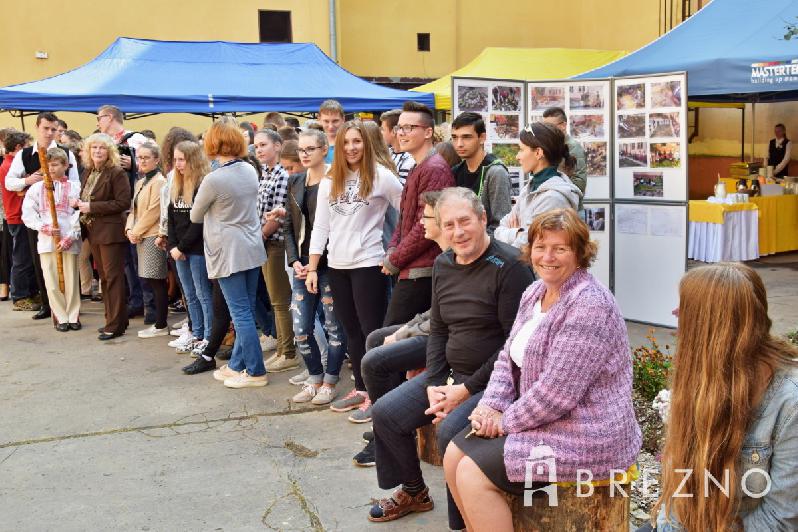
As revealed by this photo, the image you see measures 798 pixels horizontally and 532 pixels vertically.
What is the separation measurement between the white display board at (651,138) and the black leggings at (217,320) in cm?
373

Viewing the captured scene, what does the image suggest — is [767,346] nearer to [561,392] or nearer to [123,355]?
[561,392]

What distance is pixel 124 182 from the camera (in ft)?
26.5

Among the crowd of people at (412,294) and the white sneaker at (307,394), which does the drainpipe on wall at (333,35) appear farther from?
the white sneaker at (307,394)

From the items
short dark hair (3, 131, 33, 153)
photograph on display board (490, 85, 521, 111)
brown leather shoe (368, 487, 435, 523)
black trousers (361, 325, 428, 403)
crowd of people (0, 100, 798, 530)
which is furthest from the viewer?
short dark hair (3, 131, 33, 153)

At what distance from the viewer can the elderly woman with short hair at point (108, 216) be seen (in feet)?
26.2

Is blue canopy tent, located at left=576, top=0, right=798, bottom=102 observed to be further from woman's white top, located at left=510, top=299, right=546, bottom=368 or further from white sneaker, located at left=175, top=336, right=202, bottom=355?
woman's white top, located at left=510, top=299, right=546, bottom=368

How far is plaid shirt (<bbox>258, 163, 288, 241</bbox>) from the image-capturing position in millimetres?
6641

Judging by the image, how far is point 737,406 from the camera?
7.48 ft

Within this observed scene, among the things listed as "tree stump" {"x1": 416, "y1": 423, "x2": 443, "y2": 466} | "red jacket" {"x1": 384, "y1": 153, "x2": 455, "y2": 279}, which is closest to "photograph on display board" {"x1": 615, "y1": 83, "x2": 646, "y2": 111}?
"red jacket" {"x1": 384, "y1": 153, "x2": 455, "y2": 279}

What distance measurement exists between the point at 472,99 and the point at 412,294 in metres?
3.47

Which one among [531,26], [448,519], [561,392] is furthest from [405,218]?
[531,26]

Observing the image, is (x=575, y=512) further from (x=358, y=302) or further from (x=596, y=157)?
(x=596, y=157)

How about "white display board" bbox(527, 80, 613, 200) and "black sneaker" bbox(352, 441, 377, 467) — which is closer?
"black sneaker" bbox(352, 441, 377, 467)

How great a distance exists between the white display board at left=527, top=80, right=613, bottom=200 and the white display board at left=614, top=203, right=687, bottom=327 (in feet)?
1.07
